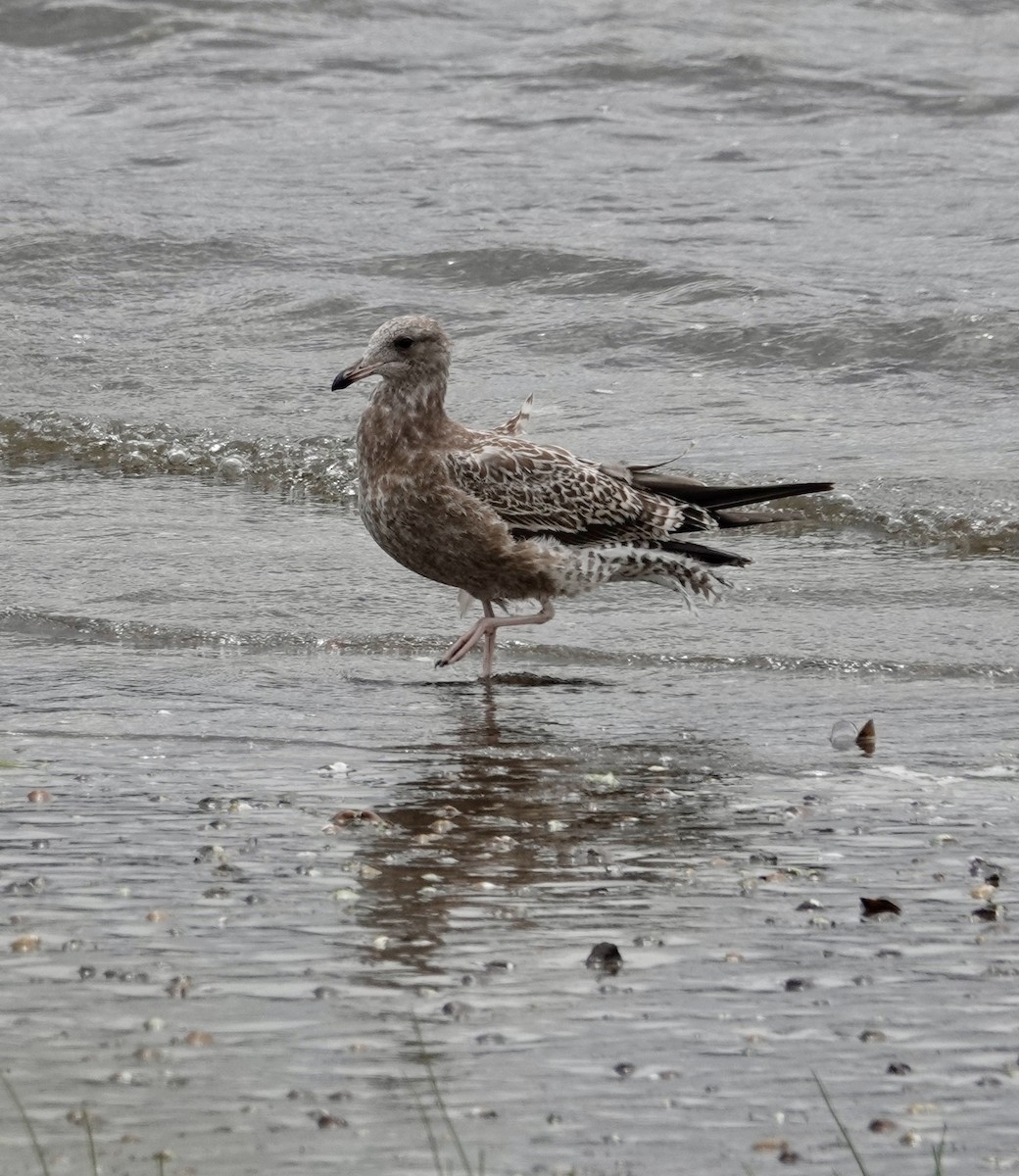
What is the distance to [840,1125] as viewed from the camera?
10.1ft

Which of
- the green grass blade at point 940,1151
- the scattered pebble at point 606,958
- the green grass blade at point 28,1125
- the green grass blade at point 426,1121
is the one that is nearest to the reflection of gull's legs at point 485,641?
the scattered pebble at point 606,958

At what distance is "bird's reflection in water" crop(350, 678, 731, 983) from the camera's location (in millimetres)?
4117

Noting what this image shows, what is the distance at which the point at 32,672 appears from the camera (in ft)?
21.3

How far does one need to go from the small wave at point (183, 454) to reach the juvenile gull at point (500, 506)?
80.9 inches

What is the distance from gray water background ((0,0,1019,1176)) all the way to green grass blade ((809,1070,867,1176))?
0.8 inches

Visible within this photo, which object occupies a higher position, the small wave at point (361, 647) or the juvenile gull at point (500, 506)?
the juvenile gull at point (500, 506)

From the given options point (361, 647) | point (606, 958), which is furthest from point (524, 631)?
point (606, 958)

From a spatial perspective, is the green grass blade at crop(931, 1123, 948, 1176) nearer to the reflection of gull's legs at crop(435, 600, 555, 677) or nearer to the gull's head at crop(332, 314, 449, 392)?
the reflection of gull's legs at crop(435, 600, 555, 677)

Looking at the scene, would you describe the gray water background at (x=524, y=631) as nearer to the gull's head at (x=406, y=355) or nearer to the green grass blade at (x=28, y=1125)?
the green grass blade at (x=28, y=1125)

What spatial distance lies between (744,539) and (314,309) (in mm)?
4294

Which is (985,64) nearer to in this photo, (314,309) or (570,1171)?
(314,309)

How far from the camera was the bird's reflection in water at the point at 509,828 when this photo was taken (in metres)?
4.12

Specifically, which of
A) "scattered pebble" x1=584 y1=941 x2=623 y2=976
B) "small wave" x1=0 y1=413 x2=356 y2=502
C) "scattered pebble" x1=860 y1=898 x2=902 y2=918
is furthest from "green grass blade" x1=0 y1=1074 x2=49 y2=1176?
"small wave" x1=0 y1=413 x2=356 y2=502

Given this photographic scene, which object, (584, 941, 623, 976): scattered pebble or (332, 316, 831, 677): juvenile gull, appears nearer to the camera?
(584, 941, 623, 976): scattered pebble
